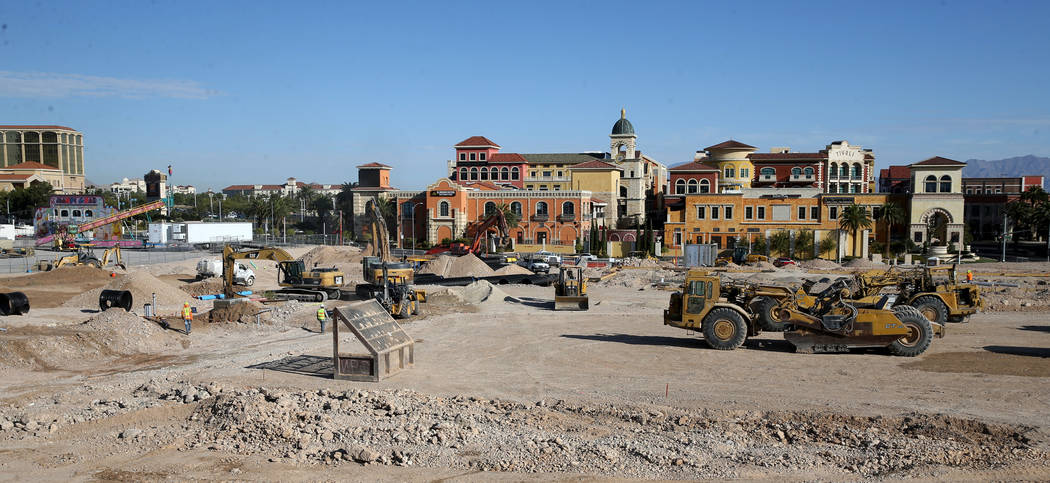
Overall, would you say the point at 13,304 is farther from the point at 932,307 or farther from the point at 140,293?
the point at 932,307

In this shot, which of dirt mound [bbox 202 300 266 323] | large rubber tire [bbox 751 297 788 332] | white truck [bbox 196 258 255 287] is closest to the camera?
large rubber tire [bbox 751 297 788 332]

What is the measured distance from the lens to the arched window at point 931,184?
6719 centimetres

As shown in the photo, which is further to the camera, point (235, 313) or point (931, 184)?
point (931, 184)

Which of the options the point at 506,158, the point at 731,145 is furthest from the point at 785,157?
the point at 506,158

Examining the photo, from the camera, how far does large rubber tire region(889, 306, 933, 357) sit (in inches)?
869

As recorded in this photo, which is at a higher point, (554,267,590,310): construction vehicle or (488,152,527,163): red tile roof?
(488,152,527,163): red tile roof

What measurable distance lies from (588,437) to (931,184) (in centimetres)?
6366

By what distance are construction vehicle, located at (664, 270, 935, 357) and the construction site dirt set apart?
0.57m

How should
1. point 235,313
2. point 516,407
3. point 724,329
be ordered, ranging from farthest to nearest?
point 235,313, point 724,329, point 516,407

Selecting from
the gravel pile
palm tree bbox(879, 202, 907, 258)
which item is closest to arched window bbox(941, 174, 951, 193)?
palm tree bbox(879, 202, 907, 258)

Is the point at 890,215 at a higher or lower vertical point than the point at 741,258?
higher

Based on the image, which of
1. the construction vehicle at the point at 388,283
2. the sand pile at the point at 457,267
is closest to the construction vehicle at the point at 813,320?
the construction vehicle at the point at 388,283

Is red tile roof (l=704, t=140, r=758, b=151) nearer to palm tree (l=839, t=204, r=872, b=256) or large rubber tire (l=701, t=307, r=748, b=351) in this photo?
palm tree (l=839, t=204, r=872, b=256)

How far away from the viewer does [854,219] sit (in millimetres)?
64062
